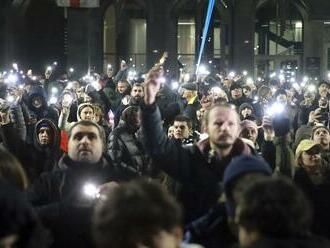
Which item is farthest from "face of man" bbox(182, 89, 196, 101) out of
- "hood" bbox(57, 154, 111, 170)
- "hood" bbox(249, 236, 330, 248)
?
"hood" bbox(249, 236, 330, 248)

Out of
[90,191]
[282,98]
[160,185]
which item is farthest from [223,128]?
[282,98]

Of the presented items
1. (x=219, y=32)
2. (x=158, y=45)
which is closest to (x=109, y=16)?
(x=158, y=45)

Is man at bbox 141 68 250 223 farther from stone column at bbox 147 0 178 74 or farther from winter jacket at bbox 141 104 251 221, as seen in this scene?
stone column at bbox 147 0 178 74

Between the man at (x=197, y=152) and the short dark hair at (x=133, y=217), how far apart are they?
1.77 m

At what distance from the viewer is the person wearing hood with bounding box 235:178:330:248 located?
9.04 ft

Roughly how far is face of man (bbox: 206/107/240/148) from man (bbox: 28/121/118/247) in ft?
2.50

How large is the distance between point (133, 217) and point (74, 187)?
2161 mm

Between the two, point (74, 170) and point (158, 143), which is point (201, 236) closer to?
point (158, 143)

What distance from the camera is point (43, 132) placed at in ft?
26.9

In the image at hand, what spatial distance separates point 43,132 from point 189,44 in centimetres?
2602

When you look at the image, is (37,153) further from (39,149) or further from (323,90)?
Answer: (323,90)

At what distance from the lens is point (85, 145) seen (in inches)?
195

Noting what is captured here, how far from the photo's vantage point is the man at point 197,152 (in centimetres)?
453

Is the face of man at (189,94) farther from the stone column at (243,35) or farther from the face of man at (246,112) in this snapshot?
the stone column at (243,35)
